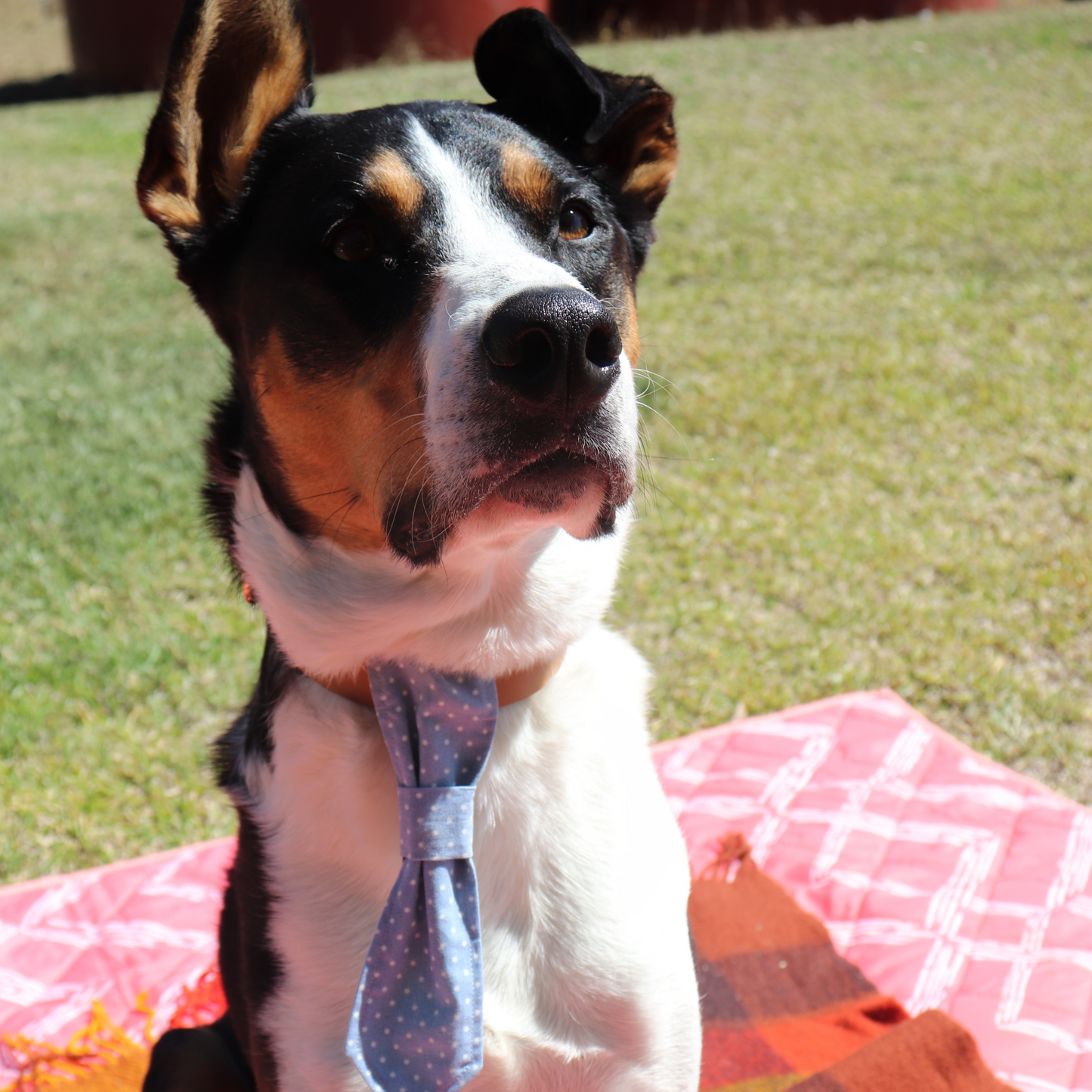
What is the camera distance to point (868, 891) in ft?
11.0

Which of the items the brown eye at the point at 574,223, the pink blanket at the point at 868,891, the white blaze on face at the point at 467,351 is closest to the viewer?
the white blaze on face at the point at 467,351

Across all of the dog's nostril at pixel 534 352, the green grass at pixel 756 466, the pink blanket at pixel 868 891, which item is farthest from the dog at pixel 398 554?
the pink blanket at pixel 868 891

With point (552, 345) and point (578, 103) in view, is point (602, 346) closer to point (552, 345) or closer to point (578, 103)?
point (552, 345)

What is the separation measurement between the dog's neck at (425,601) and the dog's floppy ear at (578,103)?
881mm

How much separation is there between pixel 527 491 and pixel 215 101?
111 centimetres

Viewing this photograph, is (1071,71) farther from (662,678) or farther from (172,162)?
(172,162)

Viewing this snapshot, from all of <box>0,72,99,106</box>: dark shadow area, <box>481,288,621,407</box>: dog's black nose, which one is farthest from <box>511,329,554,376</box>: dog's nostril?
<box>0,72,99,106</box>: dark shadow area

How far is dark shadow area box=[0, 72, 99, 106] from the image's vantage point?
16484 mm

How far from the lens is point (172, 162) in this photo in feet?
7.23

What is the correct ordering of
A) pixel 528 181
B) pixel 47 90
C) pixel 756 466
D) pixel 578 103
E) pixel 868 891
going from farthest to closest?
pixel 47 90 < pixel 756 466 < pixel 868 891 < pixel 578 103 < pixel 528 181

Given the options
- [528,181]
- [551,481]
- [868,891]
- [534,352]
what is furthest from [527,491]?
[868,891]

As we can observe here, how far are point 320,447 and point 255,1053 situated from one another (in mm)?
1117

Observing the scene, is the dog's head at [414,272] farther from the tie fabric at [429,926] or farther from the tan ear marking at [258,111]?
the tie fabric at [429,926]

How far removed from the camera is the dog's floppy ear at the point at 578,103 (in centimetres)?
235
